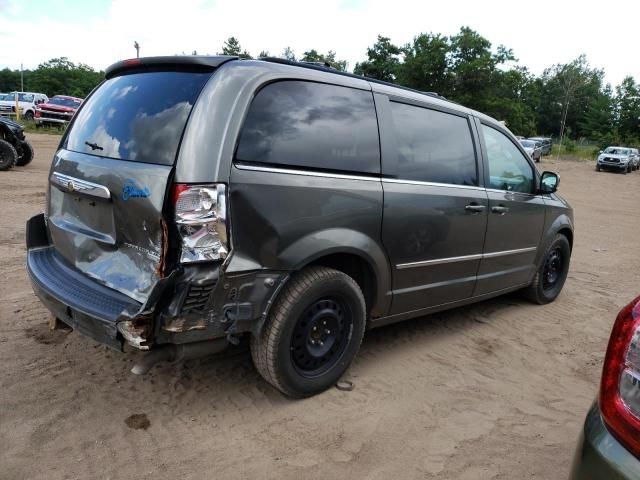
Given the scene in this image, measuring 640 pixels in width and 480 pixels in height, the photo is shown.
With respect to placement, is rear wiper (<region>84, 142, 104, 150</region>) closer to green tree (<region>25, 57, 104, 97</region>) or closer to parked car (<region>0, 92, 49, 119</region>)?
parked car (<region>0, 92, 49, 119</region>)

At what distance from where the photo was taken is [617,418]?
1.40 m

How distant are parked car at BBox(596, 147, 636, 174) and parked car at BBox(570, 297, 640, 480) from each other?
36548 millimetres

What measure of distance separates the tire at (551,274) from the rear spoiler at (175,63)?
3.65 meters

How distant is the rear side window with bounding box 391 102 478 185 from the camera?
3.39 metres

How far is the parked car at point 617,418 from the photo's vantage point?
1.33m

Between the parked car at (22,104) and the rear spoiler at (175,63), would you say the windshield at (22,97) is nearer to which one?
the parked car at (22,104)

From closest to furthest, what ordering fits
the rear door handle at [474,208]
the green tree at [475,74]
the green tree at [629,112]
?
1. the rear door handle at [474,208]
2. the green tree at [475,74]
3. the green tree at [629,112]

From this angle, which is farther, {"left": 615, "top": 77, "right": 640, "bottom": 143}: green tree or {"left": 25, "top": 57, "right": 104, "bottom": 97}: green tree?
{"left": 25, "top": 57, "right": 104, "bottom": 97}: green tree

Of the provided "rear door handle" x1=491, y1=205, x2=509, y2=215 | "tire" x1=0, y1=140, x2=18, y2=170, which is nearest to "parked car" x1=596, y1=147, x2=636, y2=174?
"tire" x1=0, y1=140, x2=18, y2=170

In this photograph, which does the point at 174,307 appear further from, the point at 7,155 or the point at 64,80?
the point at 64,80

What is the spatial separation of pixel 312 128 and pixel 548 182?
9.03 feet

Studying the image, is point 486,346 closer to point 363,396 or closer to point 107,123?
point 363,396

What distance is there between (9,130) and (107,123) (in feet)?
37.0

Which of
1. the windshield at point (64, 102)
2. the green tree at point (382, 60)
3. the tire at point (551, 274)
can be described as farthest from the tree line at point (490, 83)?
the tire at point (551, 274)
